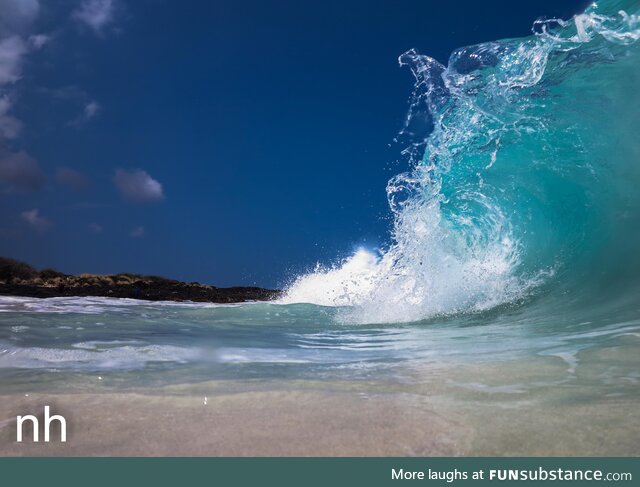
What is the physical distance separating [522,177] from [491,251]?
4.29 feet

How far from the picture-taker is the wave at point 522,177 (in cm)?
743

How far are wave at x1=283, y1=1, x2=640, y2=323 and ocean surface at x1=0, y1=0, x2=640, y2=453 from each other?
0.02 m

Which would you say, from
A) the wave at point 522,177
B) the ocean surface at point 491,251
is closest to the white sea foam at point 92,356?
the ocean surface at point 491,251

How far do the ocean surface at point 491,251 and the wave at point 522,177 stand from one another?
20mm

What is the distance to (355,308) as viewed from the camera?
8.55m

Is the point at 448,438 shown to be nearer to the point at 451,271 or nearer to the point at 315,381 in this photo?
the point at 315,381

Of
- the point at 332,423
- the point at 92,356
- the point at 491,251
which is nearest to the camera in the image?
the point at 332,423

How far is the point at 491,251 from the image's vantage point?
840 centimetres

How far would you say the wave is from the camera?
7434 millimetres

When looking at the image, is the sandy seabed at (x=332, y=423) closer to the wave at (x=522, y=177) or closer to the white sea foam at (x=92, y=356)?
the white sea foam at (x=92, y=356)

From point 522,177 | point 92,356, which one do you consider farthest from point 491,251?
point 92,356

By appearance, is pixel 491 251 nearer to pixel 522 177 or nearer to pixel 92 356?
pixel 522 177
